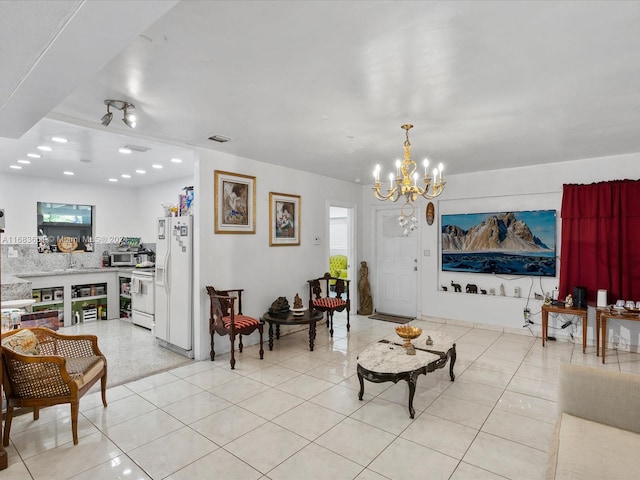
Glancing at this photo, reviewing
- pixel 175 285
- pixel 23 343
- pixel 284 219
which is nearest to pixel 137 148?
pixel 175 285

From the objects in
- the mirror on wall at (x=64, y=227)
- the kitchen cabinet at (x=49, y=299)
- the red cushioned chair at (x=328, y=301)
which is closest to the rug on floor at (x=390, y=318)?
the red cushioned chair at (x=328, y=301)

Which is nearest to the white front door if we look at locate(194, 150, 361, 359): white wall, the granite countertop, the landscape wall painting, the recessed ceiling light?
the landscape wall painting

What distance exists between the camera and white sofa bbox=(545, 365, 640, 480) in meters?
1.62

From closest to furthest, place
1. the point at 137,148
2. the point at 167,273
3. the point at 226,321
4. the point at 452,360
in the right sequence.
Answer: the point at 452,360 < the point at 226,321 < the point at 137,148 < the point at 167,273

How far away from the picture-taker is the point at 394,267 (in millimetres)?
6566

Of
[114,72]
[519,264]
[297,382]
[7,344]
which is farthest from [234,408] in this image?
[519,264]

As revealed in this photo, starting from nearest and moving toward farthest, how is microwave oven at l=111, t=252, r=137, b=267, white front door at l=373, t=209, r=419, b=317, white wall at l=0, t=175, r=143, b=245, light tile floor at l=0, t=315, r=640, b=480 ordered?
light tile floor at l=0, t=315, r=640, b=480 < white wall at l=0, t=175, r=143, b=245 < white front door at l=373, t=209, r=419, b=317 < microwave oven at l=111, t=252, r=137, b=267

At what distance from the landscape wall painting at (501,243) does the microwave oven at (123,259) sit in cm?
571

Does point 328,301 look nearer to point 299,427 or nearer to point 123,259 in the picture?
point 299,427

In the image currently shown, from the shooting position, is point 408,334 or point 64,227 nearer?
point 408,334

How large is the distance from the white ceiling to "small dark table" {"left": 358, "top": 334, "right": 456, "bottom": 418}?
7.00ft

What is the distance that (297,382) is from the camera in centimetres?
352

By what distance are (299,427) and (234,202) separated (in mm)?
2831

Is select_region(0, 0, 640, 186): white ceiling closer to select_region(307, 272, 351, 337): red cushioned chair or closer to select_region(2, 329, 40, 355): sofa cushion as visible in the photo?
select_region(2, 329, 40, 355): sofa cushion
